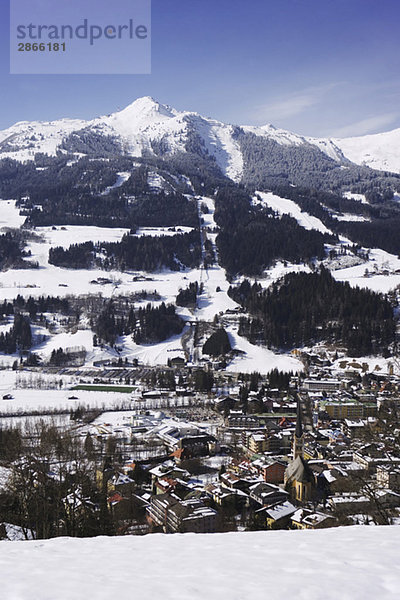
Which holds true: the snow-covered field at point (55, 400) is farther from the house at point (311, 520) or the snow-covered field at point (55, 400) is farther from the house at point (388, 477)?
the house at point (311, 520)

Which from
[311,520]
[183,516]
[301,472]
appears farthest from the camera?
[301,472]

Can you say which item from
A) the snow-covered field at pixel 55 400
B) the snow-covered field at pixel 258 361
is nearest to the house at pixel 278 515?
the snow-covered field at pixel 55 400

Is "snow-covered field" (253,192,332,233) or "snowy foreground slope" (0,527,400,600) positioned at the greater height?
"snow-covered field" (253,192,332,233)

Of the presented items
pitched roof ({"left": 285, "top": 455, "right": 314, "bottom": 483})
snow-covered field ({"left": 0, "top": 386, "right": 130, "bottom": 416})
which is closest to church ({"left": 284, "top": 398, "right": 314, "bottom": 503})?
pitched roof ({"left": 285, "top": 455, "right": 314, "bottom": 483})

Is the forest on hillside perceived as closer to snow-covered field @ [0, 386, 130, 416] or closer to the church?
Answer: snow-covered field @ [0, 386, 130, 416]

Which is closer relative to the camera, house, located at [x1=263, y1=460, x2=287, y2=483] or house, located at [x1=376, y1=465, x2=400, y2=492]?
house, located at [x1=376, y1=465, x2=400, y2=492]

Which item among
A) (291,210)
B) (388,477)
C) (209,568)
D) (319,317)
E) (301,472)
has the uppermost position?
(291,210)

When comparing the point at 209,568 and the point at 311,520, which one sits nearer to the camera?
the point at 209,568

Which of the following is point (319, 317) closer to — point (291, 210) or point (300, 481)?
point (300, 481)

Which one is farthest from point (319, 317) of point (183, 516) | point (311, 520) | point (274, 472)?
point (183, 516)

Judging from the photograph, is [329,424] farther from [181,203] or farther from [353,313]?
[181,203]
